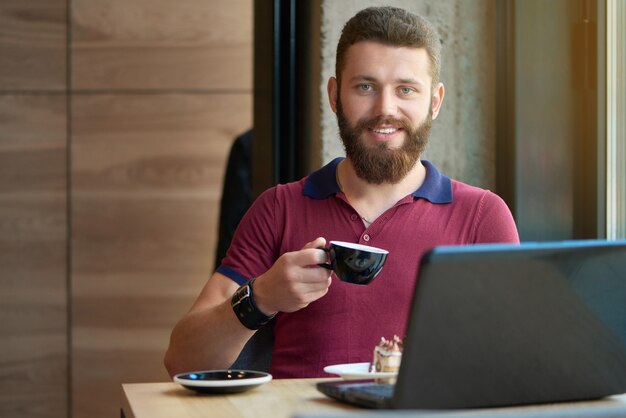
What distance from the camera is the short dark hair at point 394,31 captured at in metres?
2.06

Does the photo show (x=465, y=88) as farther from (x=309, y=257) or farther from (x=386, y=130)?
(x=309, y=257)

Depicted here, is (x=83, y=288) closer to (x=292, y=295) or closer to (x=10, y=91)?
(x=10, y=91)

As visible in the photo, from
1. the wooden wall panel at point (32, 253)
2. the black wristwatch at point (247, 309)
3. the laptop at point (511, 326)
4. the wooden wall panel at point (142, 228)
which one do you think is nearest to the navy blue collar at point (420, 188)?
the black wristwatch at point (247, 309)

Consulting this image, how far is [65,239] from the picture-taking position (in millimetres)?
4137

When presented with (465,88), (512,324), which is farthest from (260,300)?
(465,88)

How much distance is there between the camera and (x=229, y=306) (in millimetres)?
1826

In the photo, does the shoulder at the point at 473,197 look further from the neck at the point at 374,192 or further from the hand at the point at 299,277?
the hand at the point at 299,277

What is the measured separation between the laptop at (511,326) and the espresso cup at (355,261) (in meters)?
0.25

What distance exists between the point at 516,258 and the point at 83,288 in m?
3.22

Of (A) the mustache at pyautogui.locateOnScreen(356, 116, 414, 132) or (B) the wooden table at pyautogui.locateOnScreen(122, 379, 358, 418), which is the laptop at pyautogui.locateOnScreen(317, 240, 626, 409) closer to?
(B) the wooden table at pyautogui.locateOnScreen(122, 379, 358, 418)

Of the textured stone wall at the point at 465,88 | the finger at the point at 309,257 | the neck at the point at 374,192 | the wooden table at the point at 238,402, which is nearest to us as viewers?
the wooden table at the point at 238,402

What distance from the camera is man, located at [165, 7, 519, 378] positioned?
1961mm

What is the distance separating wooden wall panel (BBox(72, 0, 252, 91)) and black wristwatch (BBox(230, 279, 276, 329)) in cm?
243

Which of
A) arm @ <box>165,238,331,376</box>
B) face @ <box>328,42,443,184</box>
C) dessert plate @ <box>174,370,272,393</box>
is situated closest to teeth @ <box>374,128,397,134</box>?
face @ <box>328,42,443,184</box>
